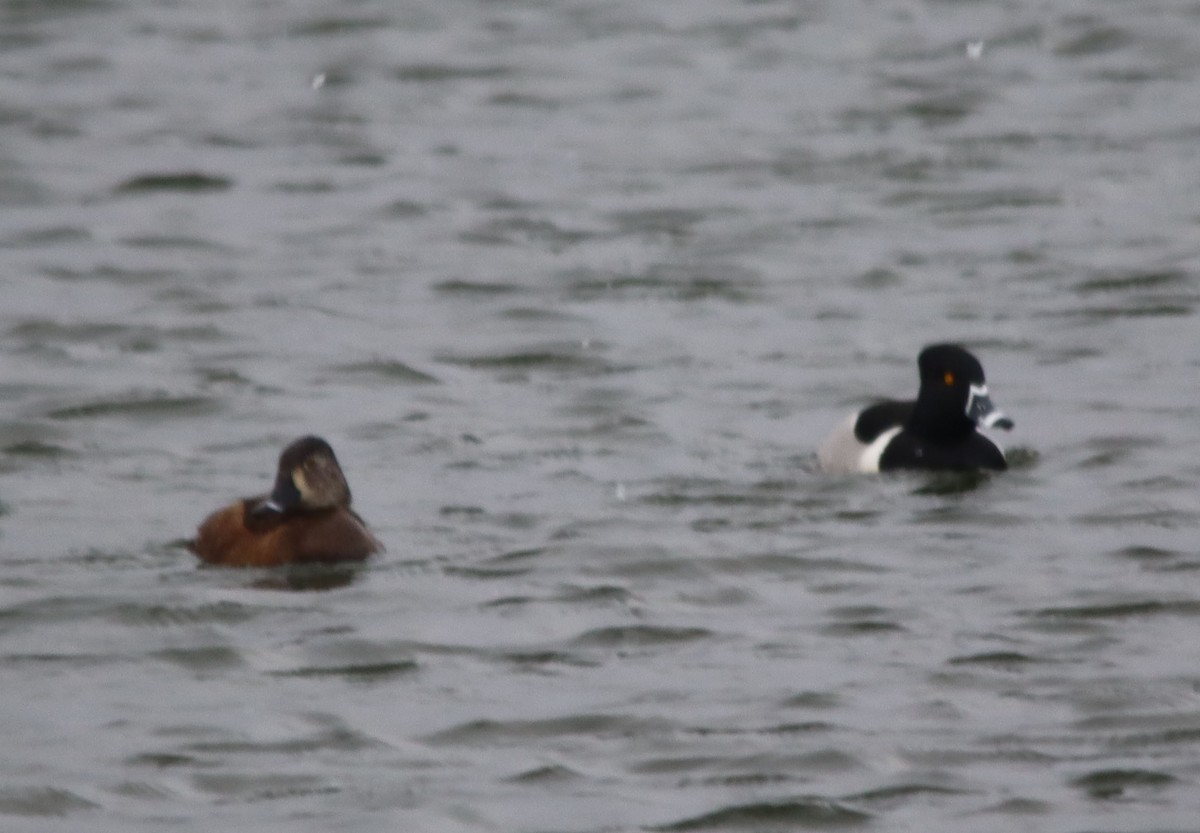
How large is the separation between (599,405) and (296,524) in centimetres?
303

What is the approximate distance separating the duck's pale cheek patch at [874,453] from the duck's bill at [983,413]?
1.11 ft

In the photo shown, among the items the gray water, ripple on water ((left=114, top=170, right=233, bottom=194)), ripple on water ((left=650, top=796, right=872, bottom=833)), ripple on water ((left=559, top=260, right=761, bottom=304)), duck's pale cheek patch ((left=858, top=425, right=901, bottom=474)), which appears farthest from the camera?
ripple on water ((left=114, top=170, right=233, bottom=194))

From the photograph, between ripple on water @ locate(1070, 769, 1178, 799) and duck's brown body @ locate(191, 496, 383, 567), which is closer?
ripple on water @ locate(1070, 769, 1178, 799)

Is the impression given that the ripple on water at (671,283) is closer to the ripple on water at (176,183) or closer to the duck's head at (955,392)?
the ripple on water at (176,183)

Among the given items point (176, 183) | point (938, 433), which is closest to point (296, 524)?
point (938, 433)

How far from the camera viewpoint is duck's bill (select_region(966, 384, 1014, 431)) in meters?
11.3

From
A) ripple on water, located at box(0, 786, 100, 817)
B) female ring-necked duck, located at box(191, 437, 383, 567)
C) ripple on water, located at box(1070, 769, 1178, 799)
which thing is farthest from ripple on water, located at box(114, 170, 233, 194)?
ripple on water, located at box(1070, 769, 1178, 799)

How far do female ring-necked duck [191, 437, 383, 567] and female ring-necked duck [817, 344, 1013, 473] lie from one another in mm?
2235

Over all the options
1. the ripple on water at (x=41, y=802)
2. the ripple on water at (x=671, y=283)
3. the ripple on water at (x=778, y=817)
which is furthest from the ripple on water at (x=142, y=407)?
the ripple on water at (x=778, y=817)

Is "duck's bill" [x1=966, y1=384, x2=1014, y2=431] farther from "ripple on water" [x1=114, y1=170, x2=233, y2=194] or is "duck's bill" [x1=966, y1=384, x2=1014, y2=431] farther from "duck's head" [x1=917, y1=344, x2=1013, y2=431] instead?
"ripple on water" [x1=114, y1=170, x2=233, y2=194]

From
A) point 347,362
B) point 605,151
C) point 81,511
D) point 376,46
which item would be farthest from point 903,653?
point 376,46

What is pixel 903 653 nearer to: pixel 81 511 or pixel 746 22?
pixel 81 511

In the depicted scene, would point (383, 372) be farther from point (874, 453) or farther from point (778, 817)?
point (778, 817)

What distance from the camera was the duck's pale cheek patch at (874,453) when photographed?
11.3 metres
